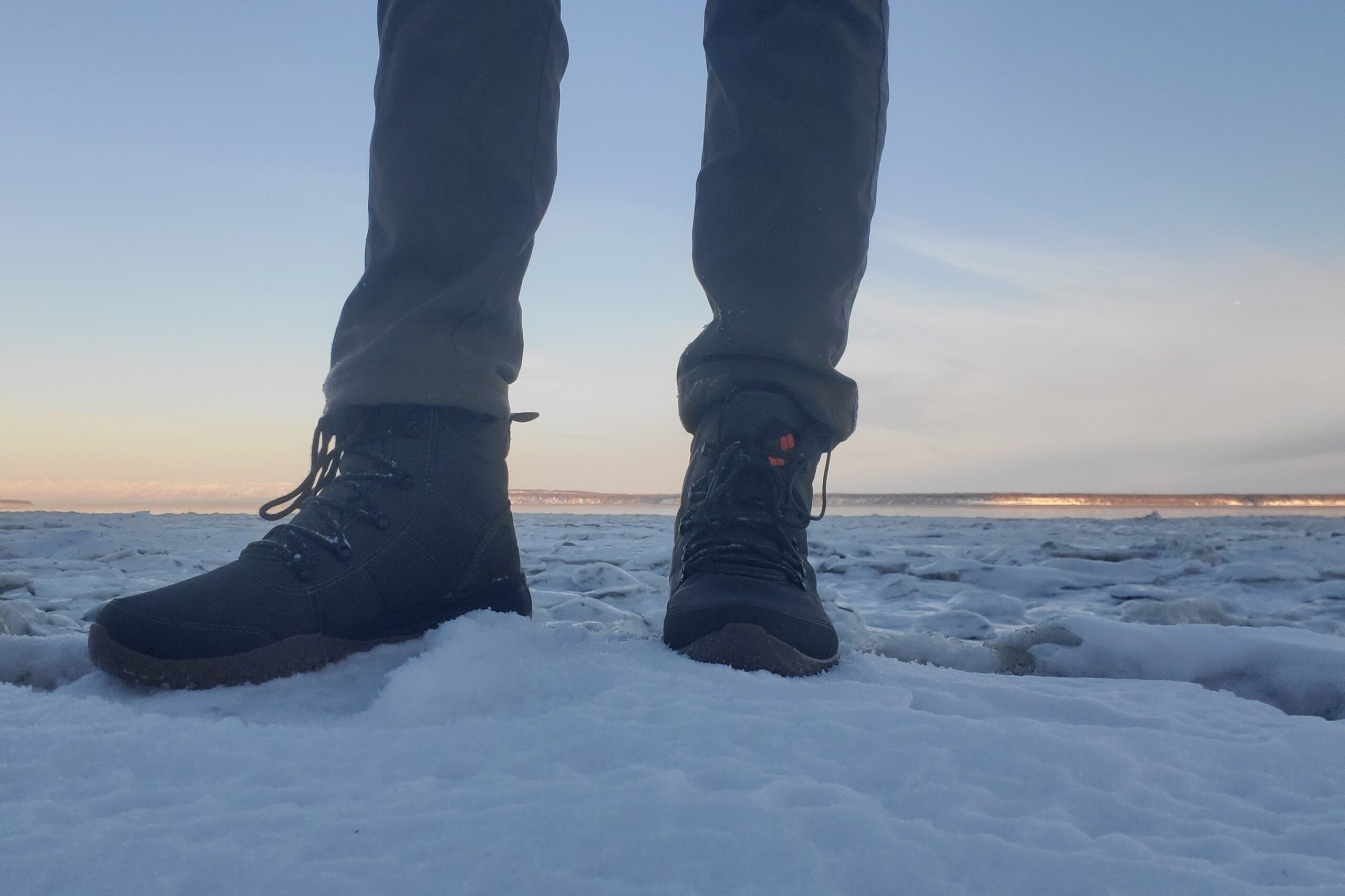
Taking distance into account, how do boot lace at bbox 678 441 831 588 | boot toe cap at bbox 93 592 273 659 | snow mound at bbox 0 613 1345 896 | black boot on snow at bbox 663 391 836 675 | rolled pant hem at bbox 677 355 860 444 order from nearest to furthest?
snow mound at bbox 0 613 1345 896, boot toe cap at bbox 93 592 273 659, black boot on snow at bbox 663 391 836 675, boot lace at bbox 678 441 831 588, rolled pant hem at bbox 677 355 860 444

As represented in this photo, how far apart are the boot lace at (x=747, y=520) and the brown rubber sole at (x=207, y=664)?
593 mm

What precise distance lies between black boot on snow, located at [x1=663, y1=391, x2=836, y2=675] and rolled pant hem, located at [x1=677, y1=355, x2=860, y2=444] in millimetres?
17

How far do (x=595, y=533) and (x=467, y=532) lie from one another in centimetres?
431

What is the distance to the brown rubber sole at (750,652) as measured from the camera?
108 cm

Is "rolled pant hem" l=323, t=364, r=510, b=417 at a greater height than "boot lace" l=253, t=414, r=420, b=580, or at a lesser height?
greater

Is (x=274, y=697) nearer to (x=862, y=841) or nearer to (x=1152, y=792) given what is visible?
(x=862, y=841)

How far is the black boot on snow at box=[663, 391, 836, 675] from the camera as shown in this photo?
1.10 m

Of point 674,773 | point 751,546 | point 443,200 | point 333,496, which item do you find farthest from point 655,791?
point 443,200

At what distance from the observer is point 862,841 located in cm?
51

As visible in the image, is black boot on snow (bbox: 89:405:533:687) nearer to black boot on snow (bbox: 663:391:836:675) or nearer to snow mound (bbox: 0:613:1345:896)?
snow mound (bbox: 0:613:1345:896)

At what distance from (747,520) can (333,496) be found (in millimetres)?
676

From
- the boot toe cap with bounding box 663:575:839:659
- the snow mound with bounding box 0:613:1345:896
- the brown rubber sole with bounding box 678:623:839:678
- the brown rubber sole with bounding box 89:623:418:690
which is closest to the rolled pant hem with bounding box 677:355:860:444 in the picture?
the boot toe cap with bounding box 663:575:839:659

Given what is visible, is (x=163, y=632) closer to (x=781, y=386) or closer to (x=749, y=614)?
(x=749, y=614)

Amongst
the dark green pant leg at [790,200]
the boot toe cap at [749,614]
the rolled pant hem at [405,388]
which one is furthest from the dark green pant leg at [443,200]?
the boot toe cap at [749,614]
